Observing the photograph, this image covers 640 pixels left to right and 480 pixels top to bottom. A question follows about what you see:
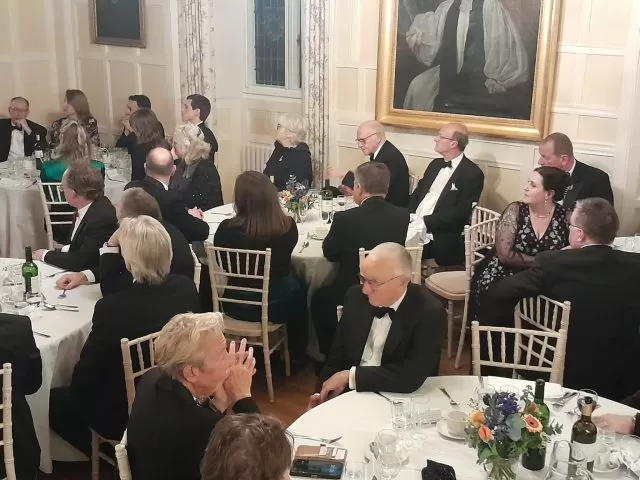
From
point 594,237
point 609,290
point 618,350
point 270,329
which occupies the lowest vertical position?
point 270,329

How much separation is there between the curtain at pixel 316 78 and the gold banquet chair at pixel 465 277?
94.7 inches

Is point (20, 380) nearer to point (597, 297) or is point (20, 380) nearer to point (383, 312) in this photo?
point (383, 312)

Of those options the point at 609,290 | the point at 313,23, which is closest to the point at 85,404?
the point at 609,290

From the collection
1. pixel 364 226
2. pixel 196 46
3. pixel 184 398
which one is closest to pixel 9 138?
pixel 196 46

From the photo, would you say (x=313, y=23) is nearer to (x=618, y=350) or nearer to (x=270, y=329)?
(x=270, y=329)

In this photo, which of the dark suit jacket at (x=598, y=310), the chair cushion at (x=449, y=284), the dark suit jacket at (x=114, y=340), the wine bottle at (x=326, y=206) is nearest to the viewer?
the dark suit jacket at (x=114, y=340)

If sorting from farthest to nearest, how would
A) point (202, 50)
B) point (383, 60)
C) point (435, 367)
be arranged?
1. point (202, 50)
2. point (383, 60)
3. point (435, 367)

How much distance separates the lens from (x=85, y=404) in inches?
139

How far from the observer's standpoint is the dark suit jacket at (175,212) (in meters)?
5.00

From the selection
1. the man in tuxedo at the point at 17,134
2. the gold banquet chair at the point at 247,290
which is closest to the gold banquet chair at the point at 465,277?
the gold banquet chair at the point at 247,290

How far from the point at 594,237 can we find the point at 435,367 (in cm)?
114

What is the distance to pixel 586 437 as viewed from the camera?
2453 mm

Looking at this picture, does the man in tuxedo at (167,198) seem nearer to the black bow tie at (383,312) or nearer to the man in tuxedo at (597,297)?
the black bow tie at (383,312)

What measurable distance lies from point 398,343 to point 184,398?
1070 millimetres
